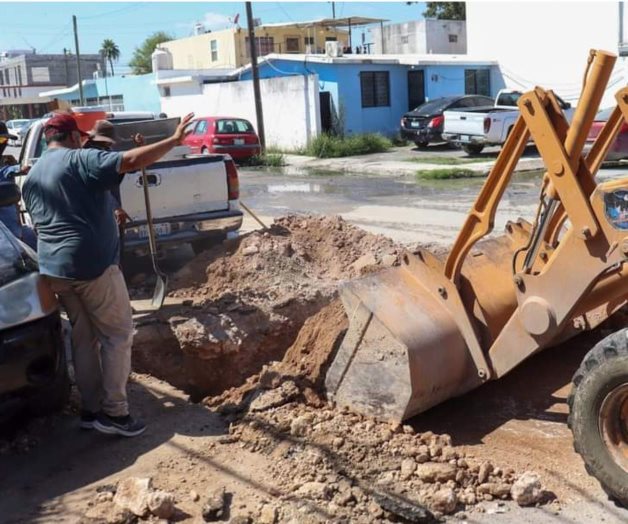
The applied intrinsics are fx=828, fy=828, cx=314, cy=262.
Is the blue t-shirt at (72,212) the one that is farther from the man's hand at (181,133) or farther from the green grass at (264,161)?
the green grass at (264,161)

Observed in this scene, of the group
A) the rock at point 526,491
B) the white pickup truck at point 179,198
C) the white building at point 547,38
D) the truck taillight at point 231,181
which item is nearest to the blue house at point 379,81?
the white building at point 547,38

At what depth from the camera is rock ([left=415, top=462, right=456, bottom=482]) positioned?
4301mm

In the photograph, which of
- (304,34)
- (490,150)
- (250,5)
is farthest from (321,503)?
(304,34)

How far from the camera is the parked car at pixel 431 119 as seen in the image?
2702cm

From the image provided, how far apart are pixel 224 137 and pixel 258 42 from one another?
96.1 ft

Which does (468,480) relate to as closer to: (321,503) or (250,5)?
(321,503)

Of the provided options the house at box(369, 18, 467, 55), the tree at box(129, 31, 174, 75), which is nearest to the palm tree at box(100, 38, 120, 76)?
the tree at box(129, 31, 174, 75)

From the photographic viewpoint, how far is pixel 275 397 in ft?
17.1

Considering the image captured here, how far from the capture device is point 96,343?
17.0 ft

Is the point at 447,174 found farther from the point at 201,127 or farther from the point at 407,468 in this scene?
the point at 407,468

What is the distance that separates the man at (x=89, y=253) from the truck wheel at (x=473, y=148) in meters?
20.5

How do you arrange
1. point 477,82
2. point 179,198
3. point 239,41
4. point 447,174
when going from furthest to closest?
point 239,41
point 477,82
point 447,174
point 179,198

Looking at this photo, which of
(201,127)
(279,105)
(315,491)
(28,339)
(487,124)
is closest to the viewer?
(315,491)

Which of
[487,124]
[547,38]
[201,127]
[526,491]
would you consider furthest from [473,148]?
[526,491]
